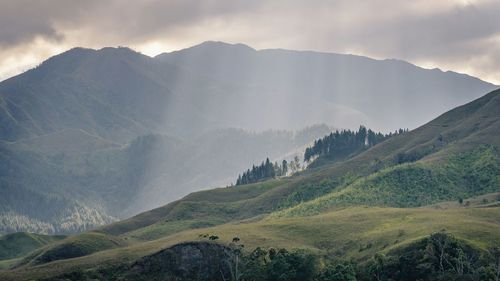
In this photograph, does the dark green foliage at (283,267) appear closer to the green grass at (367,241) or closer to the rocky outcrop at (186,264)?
the rocky outcrop at (186,264)

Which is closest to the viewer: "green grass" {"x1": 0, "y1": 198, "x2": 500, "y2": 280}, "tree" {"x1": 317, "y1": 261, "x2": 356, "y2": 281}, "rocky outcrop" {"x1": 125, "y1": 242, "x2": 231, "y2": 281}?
"tree" {"x1": 317, "y1": 261, "x2": 356, "y2": 281}

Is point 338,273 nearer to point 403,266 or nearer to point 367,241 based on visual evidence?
point 403,266

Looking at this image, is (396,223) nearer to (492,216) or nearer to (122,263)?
(492,216)

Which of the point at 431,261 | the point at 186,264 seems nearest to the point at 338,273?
the point at 431,261

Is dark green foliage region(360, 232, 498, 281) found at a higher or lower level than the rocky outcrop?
lower

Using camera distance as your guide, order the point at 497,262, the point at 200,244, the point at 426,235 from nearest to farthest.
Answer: the point at 497,262 → the point at 426,235 → the point at 200,244

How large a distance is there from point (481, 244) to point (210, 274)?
64535 millimetres

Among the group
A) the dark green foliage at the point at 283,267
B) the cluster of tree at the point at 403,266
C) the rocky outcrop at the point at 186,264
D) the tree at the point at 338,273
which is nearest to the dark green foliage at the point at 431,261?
the cluster of tree at the point at 403,266

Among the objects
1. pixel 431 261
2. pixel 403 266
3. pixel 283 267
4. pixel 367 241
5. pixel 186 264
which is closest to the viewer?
pixel 431 261

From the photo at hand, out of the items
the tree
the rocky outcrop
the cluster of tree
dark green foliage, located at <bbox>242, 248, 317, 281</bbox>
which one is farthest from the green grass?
dark green foliage, located at <bbox>242, 248, 317, 281</bbox>

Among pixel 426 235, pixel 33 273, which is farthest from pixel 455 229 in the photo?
pixel 33 273

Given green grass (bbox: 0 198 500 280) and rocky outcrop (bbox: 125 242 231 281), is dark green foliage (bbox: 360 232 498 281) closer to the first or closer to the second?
green grass (bbox: 0 198 500 280)

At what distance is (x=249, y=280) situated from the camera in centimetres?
16650

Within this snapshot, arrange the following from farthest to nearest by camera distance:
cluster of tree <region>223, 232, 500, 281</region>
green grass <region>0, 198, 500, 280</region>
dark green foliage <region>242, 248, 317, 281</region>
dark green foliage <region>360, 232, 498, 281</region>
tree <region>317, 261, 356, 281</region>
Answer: green grass <region>0, 198, 500, 280</region> < dark green foliage <region>242, 248, 317, 281</region> < tree <region>317, 261, 356, 281</region> < dark green foliage <region>360, 232, 498, 281</region> < cluster of tree <region>223, 232, 500, 281</region>
